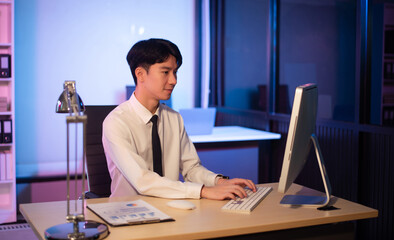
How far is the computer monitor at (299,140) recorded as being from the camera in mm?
1681

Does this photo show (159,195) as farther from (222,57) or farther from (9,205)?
(222,57)

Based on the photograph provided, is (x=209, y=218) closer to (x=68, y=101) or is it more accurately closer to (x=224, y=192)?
(x=224, y=192)

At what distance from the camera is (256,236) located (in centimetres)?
173

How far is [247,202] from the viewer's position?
1904 millimetres

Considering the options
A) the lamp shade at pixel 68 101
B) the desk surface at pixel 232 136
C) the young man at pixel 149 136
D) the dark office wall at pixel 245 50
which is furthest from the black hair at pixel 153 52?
the dark office wall at pixel 245 50

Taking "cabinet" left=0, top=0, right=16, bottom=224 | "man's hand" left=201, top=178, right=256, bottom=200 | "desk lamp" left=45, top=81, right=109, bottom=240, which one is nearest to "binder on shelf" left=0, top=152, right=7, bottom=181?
"cabinet" left=0, top=0, right=16, bottom=224

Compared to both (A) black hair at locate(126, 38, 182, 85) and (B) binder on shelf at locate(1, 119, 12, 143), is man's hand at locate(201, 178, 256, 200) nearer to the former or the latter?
(A) black hair at locate(126, 38, 182, 85)

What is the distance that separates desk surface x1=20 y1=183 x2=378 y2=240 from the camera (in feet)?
5.10

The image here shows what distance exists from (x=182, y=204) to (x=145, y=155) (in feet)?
1.87

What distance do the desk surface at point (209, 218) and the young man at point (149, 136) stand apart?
14cm

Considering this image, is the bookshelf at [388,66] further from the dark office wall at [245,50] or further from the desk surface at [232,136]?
the dark office wall at [245,50]

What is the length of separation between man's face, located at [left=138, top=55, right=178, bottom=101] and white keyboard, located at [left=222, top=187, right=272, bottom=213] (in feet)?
2.03

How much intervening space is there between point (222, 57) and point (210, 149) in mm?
1888

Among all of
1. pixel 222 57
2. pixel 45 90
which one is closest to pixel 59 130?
pixel 45 90
